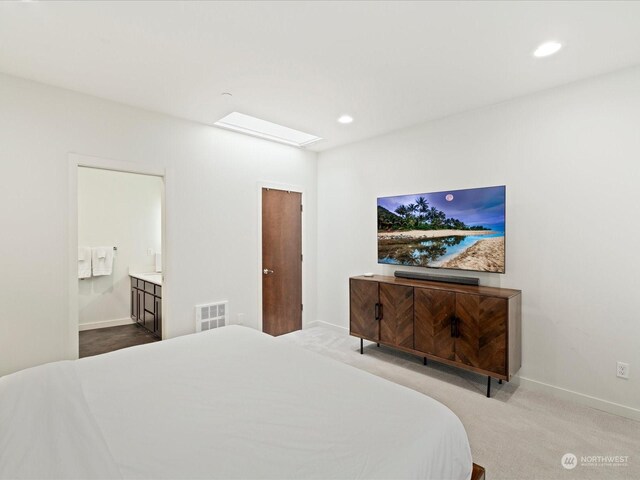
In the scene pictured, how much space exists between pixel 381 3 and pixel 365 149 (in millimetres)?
2525

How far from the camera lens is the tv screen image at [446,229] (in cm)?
307

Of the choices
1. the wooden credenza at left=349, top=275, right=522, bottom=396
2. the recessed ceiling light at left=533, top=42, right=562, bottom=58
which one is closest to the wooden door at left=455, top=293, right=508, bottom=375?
the wooden credenza at left=349, top=275, right=522, bottom=396

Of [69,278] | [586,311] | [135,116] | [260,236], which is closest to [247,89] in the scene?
[135,116]

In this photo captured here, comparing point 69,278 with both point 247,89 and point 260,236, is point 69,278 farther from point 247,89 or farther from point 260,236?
point 247,89

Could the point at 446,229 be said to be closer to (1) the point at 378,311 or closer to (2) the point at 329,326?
(1) the point at 378,311

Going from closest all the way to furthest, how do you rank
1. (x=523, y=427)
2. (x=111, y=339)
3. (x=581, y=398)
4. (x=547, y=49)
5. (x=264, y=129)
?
(x=547, y=49)
(x=523, y=427)
(x=581, y=398)
(x=264, y=129)
(x=111, y=339)

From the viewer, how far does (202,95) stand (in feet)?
9.64

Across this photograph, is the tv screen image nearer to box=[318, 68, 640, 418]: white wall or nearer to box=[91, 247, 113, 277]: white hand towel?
box=[318, 68, 640, 418]: white wall

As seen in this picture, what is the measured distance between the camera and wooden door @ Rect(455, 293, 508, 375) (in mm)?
2662

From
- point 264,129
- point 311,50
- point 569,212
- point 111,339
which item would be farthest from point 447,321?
point 111,339

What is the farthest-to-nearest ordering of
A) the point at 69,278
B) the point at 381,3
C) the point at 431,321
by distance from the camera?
1. the point at 431,321
2. the point at 69,278
3. the point at 381,3

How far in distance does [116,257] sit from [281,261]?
2.72 m

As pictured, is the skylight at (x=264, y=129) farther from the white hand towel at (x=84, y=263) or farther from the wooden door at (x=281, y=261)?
the white hand towel at (x=84, y=263)

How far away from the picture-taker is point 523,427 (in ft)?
7.61
